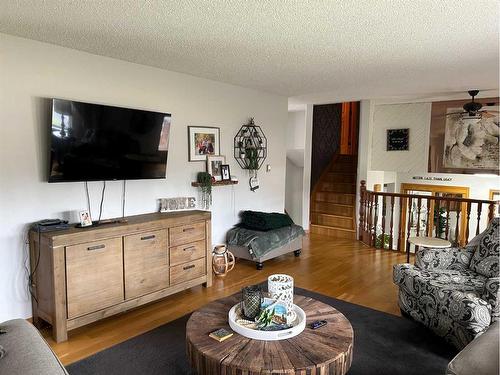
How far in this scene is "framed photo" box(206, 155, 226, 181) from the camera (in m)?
4.40

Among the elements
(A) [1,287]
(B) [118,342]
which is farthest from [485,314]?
(A) [1,287]

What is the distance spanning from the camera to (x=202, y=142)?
4320 mm

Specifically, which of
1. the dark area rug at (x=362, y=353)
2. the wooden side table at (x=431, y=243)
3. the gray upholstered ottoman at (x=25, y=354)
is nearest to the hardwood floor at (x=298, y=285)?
the dark area rug at (x=362, y=353)

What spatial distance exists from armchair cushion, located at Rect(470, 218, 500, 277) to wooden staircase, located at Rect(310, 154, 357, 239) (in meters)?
3.18

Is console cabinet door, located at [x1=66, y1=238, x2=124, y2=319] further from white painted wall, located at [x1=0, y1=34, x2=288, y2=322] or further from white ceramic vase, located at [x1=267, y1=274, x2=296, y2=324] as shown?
white ceramic vase, located at [x1=267, y1=274, x2=296, y2=324]

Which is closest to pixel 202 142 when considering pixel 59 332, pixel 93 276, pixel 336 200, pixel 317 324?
pixel 93 276

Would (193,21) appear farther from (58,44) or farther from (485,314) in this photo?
(485,314)

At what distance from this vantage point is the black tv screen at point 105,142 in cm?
289

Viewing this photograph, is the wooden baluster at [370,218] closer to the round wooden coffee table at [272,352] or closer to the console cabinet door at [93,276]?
the round wooden coffee table at [272,352]

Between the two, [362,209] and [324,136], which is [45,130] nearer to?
[362,209]

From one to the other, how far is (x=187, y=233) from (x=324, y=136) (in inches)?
173

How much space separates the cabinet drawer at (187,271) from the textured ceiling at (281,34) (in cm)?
197

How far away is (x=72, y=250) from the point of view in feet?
8.97

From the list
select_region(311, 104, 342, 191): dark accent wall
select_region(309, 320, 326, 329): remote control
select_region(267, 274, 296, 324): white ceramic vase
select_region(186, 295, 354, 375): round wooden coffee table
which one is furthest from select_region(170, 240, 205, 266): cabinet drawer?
select_region(311, 104, 342, 191): dark accent wall
